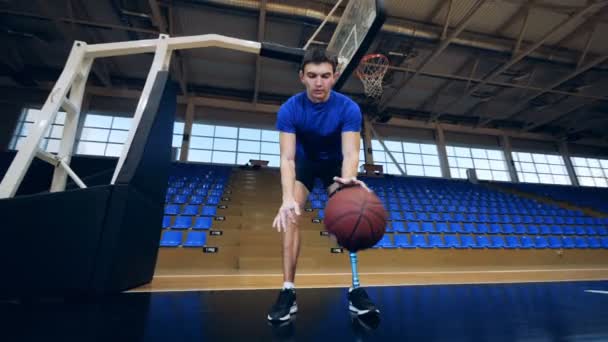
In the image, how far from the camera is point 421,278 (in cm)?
302

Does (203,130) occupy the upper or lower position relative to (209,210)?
upper

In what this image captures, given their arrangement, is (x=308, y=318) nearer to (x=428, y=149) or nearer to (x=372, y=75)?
(x=372, y=75)

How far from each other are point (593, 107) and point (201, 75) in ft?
51.0

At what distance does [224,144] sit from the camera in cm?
1078

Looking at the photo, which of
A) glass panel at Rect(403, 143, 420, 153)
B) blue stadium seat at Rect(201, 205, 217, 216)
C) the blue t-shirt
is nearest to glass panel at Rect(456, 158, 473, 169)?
glass panel at Rect(403, 143, 420, 153)

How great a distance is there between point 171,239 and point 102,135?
27.0 ft

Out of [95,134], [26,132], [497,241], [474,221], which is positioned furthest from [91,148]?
[497,241]

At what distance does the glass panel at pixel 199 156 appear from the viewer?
1023 cm

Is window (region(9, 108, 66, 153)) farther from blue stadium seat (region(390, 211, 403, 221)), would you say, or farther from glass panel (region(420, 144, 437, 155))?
glass panel (region(420, 144, 437, 155))

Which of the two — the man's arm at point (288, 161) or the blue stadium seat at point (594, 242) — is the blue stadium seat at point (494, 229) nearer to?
the blue stadium seat at point (594, 242)

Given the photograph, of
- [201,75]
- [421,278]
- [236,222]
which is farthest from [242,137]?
[421,278]

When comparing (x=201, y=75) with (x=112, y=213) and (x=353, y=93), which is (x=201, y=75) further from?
(x=112, y=213)

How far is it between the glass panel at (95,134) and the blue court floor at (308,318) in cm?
1002

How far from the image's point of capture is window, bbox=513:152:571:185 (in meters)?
12.8
